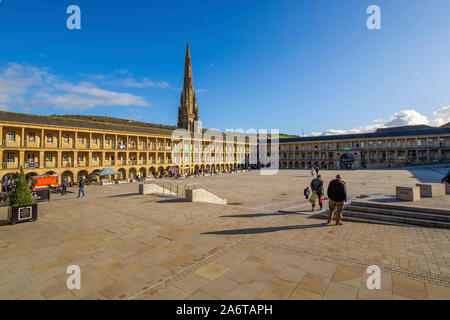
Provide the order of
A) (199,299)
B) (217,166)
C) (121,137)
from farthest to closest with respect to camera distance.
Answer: (217,166) < (121,137) < (199,299)

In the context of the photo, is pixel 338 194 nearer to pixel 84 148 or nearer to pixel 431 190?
pixel 431 190

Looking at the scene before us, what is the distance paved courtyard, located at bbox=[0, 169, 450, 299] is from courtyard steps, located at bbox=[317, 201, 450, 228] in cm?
51

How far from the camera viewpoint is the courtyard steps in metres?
7.34

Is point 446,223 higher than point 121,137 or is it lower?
lower

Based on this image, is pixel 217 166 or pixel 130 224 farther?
pixel 217 166

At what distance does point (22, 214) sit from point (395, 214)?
1537cm

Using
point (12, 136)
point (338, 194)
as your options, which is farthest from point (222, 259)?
point (12, 136)

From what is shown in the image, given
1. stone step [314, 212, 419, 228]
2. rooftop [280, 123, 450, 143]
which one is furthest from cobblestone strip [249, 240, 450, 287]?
rooftop [280, 123, 450, 143]

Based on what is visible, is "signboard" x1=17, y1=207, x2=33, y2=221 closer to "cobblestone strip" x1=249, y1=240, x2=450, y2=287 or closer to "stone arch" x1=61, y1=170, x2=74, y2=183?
"cobblestone strip" x1=249, y1=240, x2=450, y2=287

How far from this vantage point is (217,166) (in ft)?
204

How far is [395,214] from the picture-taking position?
8.15 meters

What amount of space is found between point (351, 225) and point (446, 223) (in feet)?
9.50
